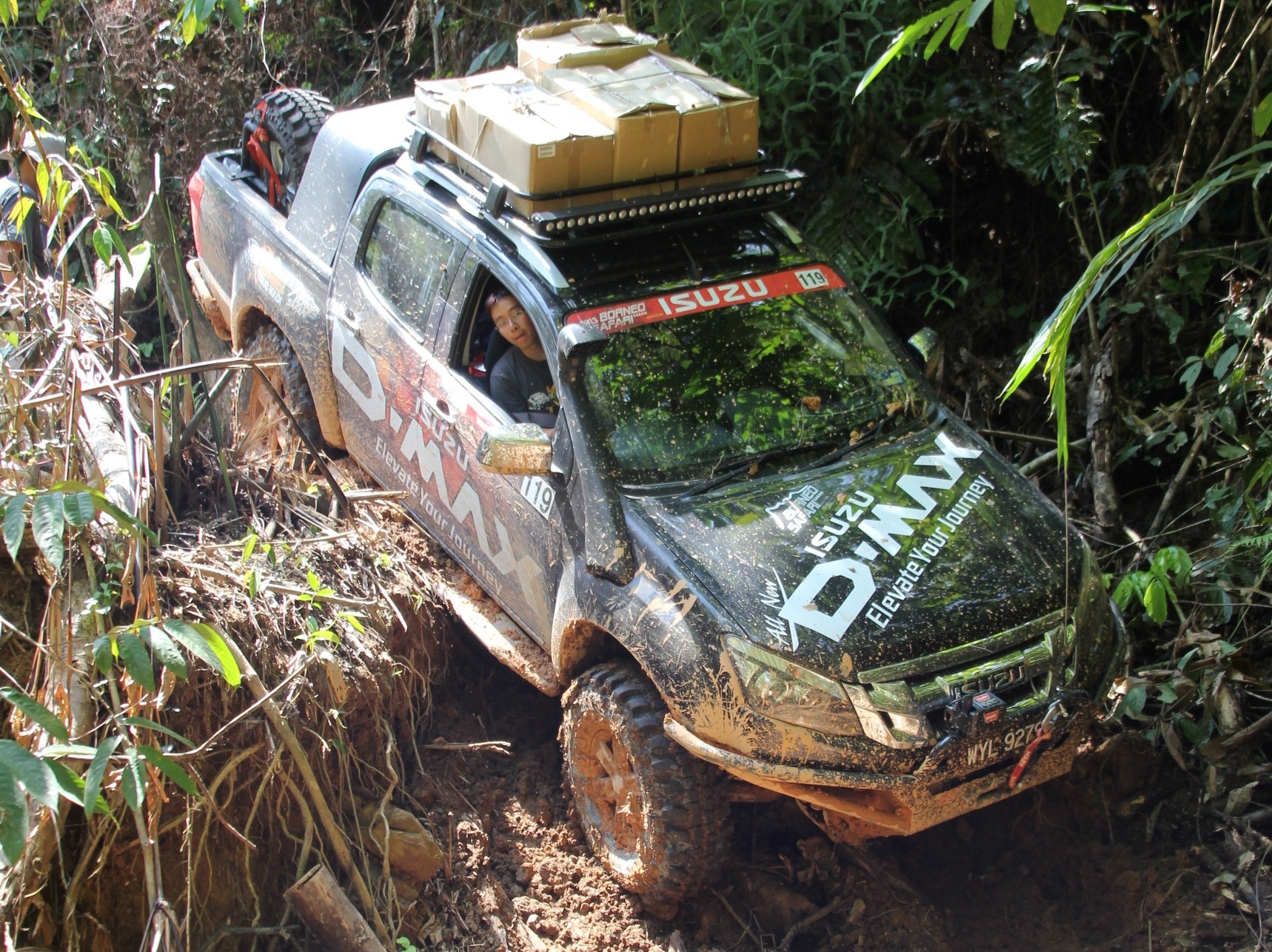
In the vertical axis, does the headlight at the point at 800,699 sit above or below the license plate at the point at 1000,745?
above

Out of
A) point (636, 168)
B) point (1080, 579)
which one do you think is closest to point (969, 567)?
point (1080, 579)

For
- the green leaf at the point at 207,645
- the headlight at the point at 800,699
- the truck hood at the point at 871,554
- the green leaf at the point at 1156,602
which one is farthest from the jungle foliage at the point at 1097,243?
the green leaf at the point at 207,645

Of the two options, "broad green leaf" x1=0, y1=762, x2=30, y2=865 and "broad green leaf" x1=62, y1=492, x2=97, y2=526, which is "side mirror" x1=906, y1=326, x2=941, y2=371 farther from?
"broad green leaf" x1=0, y1=762, x2=30, y2=865

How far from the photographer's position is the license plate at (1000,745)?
3287 mm

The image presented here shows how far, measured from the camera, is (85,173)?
347 cm

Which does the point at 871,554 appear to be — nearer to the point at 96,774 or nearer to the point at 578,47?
the point at 96,774

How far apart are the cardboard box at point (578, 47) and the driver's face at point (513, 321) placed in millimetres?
919

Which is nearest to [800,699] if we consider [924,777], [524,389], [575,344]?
[924,777]

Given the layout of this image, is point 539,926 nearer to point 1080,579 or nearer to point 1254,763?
point 1080,579

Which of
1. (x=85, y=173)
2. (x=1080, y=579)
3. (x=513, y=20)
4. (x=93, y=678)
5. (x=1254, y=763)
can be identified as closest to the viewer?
(x=93, y=678)

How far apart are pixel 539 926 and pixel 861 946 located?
3.50 feet

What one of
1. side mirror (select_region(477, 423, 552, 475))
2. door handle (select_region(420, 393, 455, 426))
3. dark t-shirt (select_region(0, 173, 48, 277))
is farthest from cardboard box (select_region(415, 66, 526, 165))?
dark t-shirt (select_region(0, 173, 48, 277))

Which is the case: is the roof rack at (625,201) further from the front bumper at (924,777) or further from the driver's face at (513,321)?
the front bumper at (924,777)

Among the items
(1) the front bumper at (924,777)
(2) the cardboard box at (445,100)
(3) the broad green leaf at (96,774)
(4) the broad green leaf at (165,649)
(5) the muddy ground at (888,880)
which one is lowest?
(5) the muddy ground at (888,880)
